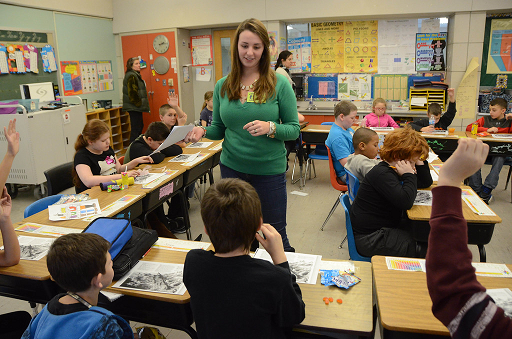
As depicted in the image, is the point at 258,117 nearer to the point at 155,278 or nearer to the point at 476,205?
the point at 155,278

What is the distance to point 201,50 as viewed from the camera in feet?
26.5

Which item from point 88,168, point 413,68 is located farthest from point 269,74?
point 413,68

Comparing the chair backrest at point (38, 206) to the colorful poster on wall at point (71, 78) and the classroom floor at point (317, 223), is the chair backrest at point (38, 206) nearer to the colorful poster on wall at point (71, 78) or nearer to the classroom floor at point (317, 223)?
the classroom floor at point (317, 223)

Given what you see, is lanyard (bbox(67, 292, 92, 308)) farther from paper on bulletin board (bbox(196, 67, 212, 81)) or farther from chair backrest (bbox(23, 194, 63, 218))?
paper on bulletin board (bbox(196, 67, 212, 81))

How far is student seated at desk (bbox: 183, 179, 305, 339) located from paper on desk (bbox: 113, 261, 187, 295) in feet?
1.36

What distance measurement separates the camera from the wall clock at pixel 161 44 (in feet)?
25.6

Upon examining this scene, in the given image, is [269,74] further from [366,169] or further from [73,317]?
[73,317]

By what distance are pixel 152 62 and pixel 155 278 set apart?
22.6 feet

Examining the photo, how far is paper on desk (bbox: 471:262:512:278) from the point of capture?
5.44 ft

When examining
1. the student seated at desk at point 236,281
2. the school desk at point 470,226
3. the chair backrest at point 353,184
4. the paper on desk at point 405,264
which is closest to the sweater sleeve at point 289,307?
the student seated at desk at point 236,281

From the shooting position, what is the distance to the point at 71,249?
4.66ft

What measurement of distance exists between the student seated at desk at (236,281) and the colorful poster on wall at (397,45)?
21.2 ft

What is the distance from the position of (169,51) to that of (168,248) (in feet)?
21.2

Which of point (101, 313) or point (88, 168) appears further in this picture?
point (88, 168)
